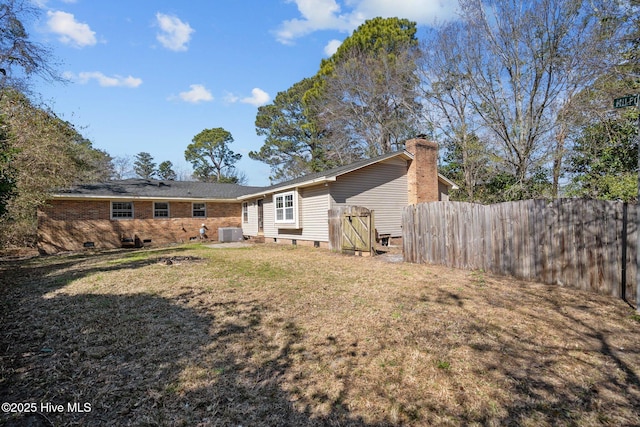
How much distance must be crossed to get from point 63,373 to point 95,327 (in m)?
1.27

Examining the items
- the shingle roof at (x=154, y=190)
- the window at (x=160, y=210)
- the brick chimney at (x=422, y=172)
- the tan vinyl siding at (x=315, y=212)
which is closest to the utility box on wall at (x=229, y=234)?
the shingle roof at (x=154, y=190)

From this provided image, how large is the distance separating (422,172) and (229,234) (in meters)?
11.1

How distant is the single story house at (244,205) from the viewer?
1346 cm

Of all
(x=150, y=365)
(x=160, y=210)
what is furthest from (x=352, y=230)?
(x=160, y=210)

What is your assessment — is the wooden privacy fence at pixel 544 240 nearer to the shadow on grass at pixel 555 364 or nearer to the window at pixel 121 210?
the shadow on grass at pixel 555 364

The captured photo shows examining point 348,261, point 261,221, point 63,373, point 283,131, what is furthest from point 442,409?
point 283,131

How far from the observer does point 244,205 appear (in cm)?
2041

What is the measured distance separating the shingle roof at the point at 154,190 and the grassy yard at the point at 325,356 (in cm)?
1147

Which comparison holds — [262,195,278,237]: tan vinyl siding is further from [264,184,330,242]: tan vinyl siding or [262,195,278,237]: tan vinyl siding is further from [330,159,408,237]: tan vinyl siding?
[330,159,408,237]: tan vinyl siding

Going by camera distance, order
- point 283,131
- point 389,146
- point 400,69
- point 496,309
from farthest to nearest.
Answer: point 283,131 < point 389,146 < point 400,69 < point 496,309

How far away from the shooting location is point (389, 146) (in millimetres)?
23719

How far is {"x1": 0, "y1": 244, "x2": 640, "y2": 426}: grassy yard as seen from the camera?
2.63 metres

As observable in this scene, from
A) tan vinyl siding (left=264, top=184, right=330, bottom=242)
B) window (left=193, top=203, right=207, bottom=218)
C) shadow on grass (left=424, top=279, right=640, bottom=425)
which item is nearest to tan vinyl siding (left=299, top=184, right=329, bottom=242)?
tan vinyl siding (left=264, top=184, right=330, bottom=242)

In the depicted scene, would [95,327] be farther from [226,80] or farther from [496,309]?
[226,80]
